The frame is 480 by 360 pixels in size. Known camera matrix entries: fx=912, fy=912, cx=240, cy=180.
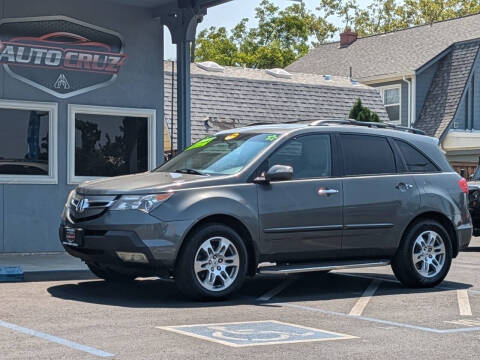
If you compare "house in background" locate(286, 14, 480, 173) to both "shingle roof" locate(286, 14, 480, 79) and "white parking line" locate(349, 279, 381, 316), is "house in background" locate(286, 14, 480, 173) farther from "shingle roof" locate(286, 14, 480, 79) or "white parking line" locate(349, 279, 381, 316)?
"white parking line" locate(349, 279, 381, 316)

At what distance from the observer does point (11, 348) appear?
21.7ft

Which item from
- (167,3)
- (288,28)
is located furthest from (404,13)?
(167,3)

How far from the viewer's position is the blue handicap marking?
713 cm

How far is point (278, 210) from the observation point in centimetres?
975

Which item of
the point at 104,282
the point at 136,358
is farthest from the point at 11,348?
the point at 104,282

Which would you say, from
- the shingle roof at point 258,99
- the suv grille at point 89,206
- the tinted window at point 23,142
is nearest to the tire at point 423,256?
the suv grille at point 89,206

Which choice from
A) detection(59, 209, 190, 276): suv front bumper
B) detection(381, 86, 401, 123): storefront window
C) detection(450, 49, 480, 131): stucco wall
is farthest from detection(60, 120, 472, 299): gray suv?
detection(381, 86, 401, 123): storefront window

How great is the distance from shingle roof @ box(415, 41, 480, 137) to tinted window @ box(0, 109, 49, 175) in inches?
859

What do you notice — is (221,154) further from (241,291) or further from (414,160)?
Result: (414,160)

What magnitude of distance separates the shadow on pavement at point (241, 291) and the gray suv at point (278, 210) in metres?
0.20

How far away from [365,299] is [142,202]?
2.66 meters

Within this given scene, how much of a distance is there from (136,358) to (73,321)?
67.3 inches

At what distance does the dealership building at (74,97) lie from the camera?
44.8 ft

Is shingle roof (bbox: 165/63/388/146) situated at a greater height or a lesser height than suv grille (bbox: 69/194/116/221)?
greater
